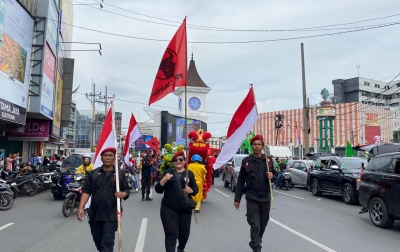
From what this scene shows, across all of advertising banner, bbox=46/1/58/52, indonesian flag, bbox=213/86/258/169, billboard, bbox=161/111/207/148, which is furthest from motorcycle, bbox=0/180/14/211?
billboard, bbox=161/111/207/148

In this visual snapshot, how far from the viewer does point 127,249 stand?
6289mm

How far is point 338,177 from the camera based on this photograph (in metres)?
13.5

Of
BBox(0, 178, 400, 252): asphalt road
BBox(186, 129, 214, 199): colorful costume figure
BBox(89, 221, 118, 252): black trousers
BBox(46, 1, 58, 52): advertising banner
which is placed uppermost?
BBox(46, 1, 58, 52): advertising banner

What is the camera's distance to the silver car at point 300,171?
18141 mm

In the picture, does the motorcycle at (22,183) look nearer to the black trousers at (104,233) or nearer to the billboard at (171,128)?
the black trousers at (104,233)

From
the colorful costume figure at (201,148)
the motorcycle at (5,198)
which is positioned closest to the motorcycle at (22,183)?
the motorcycle at (5,198)

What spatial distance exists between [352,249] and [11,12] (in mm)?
15875

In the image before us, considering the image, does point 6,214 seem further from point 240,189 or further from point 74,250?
point 240,189

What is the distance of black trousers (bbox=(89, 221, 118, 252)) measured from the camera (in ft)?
14.7

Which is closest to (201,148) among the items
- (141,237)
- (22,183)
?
(141,237)

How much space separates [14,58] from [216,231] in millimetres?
13286

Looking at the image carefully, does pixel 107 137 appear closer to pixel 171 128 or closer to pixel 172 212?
pixel 172 212

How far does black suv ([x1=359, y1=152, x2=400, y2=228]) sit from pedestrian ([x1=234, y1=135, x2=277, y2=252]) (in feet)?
12.5

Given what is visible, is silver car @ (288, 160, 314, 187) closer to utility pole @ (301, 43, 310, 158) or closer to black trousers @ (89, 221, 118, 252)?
utility pole @ (301, 43, 310, 158)
